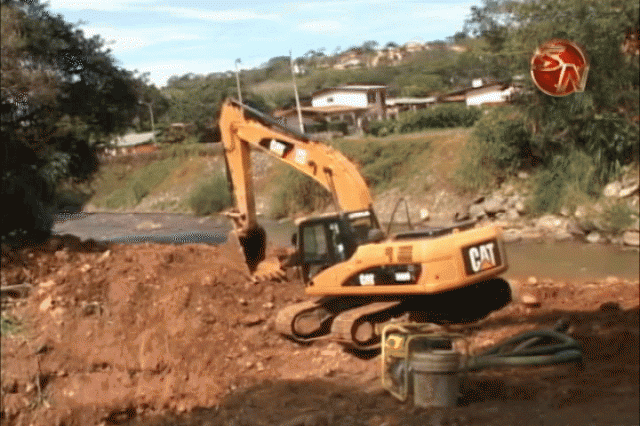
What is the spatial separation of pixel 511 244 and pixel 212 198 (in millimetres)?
14830

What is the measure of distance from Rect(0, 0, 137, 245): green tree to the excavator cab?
4397mm

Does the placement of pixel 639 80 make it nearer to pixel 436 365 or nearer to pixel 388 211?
pixel 388 211

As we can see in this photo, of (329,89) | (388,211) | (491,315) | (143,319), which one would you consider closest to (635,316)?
(491,315)

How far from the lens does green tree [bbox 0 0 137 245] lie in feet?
45.4

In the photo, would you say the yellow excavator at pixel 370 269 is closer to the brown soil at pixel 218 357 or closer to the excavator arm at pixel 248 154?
the excavator arm at pixel 248 154

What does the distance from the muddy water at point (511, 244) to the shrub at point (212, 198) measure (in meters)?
0.71

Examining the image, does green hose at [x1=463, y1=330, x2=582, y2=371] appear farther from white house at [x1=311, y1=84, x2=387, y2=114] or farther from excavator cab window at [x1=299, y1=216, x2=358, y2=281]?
white house at [x1=311, y1=84, x2=387, y2=114]

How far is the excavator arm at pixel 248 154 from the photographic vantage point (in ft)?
43.2

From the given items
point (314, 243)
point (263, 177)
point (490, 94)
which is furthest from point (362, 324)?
point (263, 177)

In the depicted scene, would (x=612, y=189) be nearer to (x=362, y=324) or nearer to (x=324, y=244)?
(x=324, y=244)

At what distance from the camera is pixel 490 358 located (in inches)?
324

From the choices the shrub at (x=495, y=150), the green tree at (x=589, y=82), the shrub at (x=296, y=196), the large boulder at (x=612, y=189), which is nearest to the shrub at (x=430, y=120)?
the shrub at (x=495, y=150)

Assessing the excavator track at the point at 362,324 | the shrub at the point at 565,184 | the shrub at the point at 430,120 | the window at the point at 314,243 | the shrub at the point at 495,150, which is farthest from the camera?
the shrub at the point at 430,120

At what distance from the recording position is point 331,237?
457 inches
